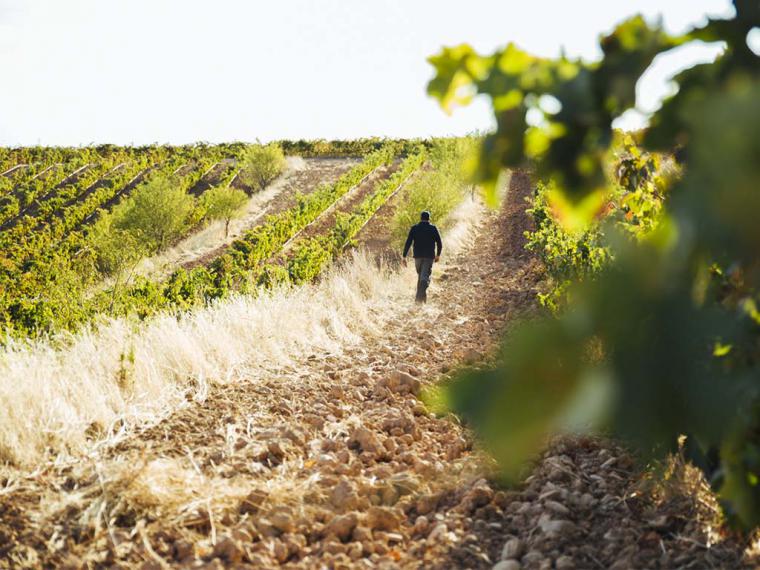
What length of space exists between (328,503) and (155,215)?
21.3m

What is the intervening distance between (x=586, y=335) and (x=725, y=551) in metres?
2.29

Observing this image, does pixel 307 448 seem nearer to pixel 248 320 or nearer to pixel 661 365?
pixel 248 320

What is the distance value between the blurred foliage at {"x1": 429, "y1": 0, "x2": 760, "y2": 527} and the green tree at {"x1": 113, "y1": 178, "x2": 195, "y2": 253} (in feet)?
74.5

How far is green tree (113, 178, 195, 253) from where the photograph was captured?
2306 centimetres

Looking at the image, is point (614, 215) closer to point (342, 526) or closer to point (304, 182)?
point (342, 526)

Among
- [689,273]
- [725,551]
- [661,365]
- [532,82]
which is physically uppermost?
[532,82]

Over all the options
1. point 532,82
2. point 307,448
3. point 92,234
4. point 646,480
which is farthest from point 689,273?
point 92,234

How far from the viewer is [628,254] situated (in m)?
0.87

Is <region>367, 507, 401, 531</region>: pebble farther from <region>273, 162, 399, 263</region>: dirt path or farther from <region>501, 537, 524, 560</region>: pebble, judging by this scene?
<region>273, 162, 399, 263</region>: dirt path

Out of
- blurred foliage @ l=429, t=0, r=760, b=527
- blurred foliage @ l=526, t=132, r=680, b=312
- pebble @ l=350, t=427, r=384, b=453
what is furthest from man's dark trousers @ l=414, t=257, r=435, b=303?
blurred foliage @ l=429, t=0, r=760, b=527

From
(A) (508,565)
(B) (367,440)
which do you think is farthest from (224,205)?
(A) (508,565)

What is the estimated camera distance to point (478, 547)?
9.52 feet

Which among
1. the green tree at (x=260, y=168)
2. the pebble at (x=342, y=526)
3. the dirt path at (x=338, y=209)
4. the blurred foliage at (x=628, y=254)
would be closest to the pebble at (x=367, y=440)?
the pebble at (x=342, y=526)

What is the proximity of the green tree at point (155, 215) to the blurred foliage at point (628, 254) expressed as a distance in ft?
74.5
